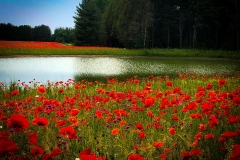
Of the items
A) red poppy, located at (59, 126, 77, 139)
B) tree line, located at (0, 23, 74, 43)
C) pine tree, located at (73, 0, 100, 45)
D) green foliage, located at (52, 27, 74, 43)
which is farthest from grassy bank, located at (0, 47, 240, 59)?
green foliage, located at (52, 27, 74, 43)

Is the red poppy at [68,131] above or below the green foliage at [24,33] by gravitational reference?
below

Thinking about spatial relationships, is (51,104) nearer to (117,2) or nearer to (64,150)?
(64,150)

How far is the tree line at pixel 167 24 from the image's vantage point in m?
32.4

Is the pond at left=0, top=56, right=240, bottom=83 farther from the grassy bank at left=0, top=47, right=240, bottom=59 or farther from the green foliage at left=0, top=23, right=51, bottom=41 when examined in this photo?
the green foliage at left=0, top=23, right=51, bottom=41

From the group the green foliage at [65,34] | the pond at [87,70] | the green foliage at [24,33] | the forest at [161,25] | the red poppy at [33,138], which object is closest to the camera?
the red poppy at [33,138]

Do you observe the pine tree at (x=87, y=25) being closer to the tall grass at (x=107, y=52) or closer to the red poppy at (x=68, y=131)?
the tall grass at (x=107, y=52)

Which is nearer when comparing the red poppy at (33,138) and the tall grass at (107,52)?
the red poppy at (33,138)

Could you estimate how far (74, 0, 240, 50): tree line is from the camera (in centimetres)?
3238

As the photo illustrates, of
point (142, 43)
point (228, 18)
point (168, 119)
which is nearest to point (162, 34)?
point (142, 43)

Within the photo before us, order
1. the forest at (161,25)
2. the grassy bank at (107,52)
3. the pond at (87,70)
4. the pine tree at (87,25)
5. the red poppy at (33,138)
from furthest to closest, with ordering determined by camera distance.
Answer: the pine tree at (87,25), the forest at (161,25), the grassy bank at (107,52), the pond at (87,70), the red poppy at (33,138)

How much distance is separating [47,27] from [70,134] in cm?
4670

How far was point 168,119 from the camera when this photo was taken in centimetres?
363

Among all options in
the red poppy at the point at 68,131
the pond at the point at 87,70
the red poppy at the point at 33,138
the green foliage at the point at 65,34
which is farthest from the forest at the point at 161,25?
the red poppy at the point at 33,138

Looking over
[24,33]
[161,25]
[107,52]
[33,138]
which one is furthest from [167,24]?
[33,138]
